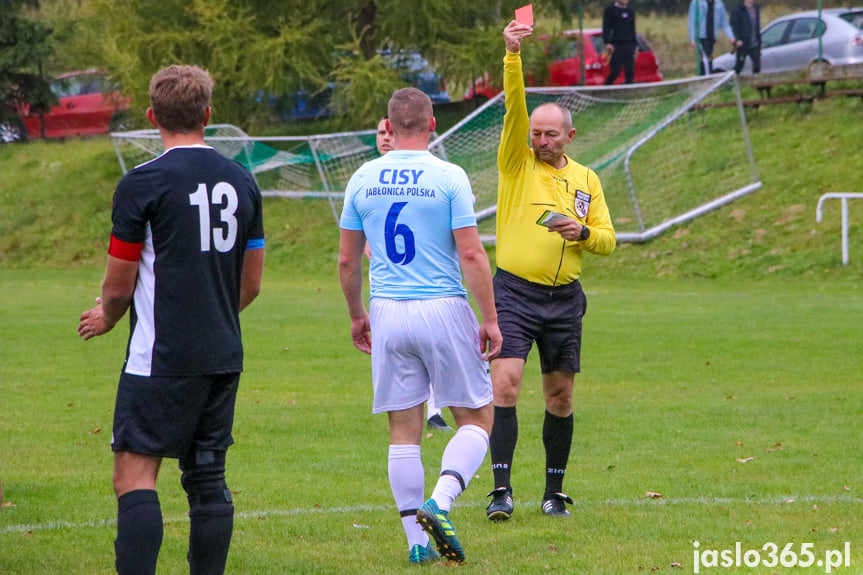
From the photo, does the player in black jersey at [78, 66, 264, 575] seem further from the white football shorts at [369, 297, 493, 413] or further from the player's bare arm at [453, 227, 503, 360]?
the player's bare arm at [453, 227, 503, 360]

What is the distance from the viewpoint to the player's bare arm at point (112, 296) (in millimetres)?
4199

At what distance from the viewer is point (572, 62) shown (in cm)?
2991

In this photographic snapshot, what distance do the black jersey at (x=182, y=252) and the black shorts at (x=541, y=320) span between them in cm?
211

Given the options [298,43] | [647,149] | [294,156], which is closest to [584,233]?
[647,149]

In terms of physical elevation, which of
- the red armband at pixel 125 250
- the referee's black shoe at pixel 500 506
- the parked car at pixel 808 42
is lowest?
the parked car at pixel 808 42

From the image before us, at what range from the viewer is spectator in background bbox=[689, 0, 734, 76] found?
86.3 ft

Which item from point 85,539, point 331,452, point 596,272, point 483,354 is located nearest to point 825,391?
point 331,452

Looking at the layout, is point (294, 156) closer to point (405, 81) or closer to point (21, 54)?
point (405, 81)

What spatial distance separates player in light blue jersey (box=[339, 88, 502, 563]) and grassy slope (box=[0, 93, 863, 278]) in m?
15.5

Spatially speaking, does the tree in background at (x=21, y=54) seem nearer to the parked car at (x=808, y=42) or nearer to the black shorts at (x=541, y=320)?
the parked car at (x=808, y=42)

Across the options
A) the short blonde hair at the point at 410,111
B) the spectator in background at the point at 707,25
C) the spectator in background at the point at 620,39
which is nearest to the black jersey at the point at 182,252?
the short blonde hair at the point at 410,111

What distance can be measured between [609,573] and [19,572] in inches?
102

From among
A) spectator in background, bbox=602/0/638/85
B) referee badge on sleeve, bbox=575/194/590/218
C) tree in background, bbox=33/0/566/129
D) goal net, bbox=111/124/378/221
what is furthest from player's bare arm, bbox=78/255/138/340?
tree in background, bbox=33/0/566/129

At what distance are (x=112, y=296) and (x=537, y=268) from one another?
257 cm
